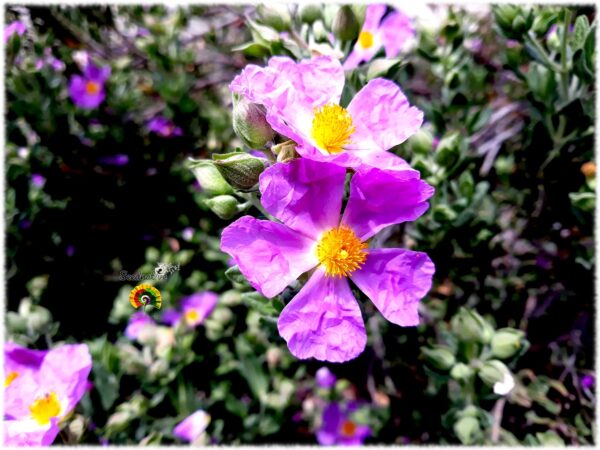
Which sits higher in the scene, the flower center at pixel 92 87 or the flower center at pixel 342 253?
the flower center at pixel 342 253

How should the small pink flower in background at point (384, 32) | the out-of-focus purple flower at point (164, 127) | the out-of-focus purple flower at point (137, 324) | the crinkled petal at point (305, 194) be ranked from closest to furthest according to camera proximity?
the crinkled petal at point (305, 194)
the small pink flower in background at point (384, 32)
the out-of-focus purple flower at point (137, 324)
the out-of-focus purple flower at point (164, 127)

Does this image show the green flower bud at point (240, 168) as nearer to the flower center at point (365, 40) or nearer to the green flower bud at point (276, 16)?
the green flower bud at point (276, 16)

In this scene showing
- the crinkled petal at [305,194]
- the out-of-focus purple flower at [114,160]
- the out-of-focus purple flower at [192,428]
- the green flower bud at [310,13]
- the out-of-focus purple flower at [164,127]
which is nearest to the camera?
the crinkled petal at [305,194]

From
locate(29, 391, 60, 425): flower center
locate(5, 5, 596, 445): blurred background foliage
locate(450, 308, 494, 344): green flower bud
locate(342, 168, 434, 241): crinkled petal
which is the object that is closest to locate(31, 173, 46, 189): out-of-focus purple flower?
locate(5, 5, 596, 445): blurred background foliage

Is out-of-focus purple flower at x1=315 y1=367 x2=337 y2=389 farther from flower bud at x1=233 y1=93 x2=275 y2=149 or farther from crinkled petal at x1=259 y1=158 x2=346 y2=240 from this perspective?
flower bud at x1=233 y1=93 x2=275 y2=149

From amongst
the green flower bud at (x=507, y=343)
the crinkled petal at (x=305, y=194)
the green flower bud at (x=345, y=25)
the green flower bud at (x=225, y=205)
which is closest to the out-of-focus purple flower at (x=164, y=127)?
the green flower bud at (x=345, y=25)
